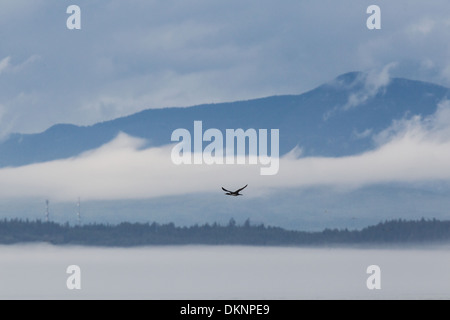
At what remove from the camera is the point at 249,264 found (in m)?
68.4

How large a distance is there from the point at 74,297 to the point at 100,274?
17.1 meters

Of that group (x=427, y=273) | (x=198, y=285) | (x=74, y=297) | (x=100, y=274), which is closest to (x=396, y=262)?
(x=427, y=273)

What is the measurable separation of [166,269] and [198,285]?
8.54 metres

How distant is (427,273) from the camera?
60.9 metres

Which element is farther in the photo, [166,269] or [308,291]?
[166,269]
